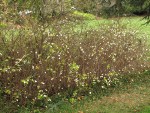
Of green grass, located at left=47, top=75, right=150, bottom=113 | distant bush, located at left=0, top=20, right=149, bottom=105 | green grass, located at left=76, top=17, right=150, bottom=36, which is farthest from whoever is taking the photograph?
green grass, located at left=76, top=17, right=150, bottom=36

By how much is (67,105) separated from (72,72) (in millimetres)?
754

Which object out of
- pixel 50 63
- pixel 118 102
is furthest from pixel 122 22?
pixel 50 63

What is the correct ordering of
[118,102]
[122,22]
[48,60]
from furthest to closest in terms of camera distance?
1. [122,22]
2. [118,102]
3. [48,60]

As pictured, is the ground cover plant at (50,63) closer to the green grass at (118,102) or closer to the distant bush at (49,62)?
the distant bush at (49,62)

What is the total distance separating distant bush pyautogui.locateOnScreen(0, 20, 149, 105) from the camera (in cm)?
672

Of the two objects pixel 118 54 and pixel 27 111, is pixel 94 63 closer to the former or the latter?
pixel 118 54

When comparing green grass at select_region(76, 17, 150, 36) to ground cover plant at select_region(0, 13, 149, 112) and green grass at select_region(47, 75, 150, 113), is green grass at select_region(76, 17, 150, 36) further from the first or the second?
green grass at select_region(47, 75, 150, 113)

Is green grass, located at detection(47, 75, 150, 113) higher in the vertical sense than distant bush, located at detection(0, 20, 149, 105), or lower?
lower

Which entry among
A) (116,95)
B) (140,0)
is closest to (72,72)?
(116,95)

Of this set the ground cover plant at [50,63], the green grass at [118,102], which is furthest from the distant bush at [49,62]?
the green grass at [118,102]

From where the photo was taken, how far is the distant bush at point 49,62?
265 inches

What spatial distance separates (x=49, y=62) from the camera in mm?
7070

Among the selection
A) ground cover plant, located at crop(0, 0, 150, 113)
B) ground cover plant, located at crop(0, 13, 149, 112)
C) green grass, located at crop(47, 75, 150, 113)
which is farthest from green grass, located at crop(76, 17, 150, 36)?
green grass, located at crop(47, 75, 150, 113)

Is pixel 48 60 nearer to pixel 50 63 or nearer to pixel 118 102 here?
pixel 50 63
